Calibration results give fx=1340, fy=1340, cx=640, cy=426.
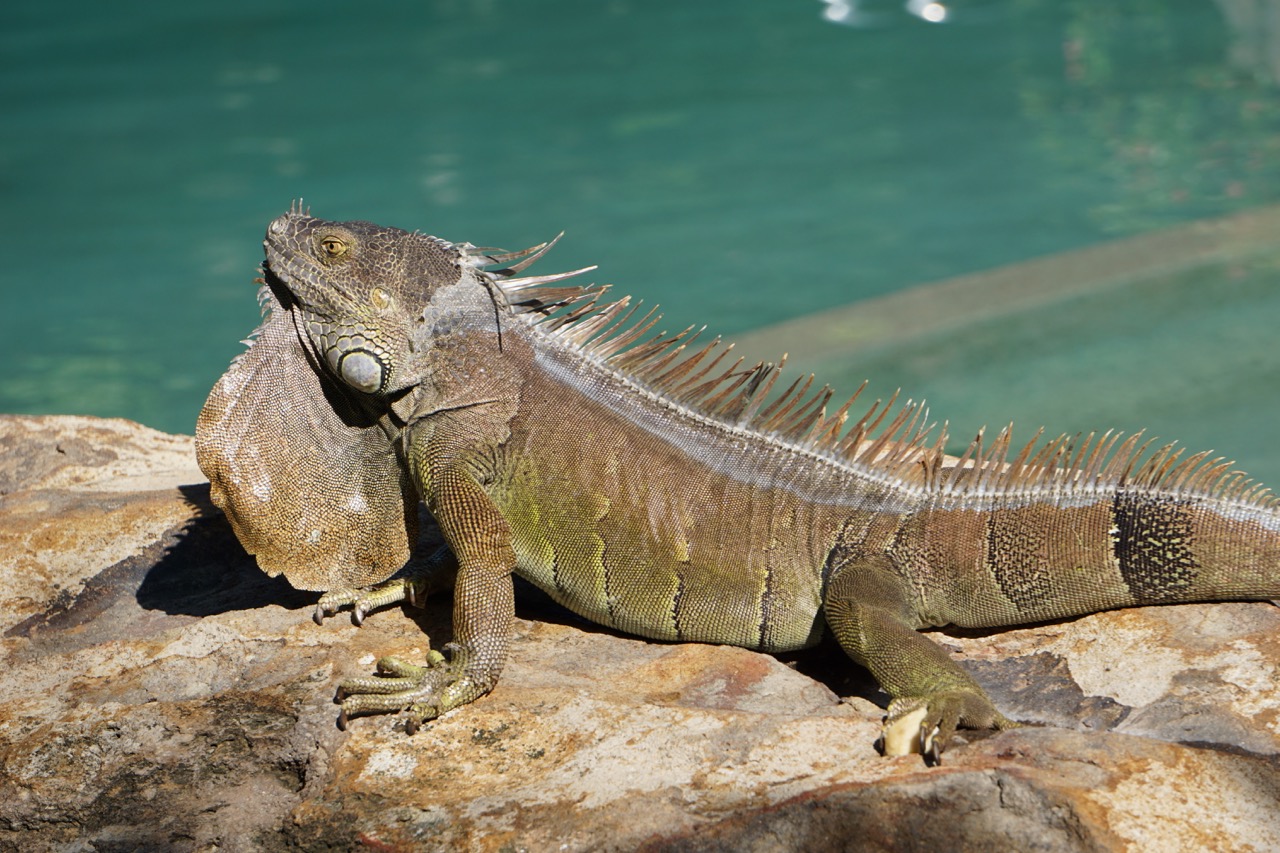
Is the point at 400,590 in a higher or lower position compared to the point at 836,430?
lower

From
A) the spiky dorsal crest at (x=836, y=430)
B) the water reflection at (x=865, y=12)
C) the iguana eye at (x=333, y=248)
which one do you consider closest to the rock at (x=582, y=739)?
the spiky dorsal crest at (x=836, y=430)

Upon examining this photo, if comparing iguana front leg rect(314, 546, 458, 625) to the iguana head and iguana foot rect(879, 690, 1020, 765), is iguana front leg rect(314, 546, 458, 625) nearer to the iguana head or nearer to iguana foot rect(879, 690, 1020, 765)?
the iguana head

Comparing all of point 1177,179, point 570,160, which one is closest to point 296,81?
point 570,160

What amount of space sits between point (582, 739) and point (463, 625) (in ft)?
1.61

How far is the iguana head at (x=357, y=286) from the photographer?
11.6ft

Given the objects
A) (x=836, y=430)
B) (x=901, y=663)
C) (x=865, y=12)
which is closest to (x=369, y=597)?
(x=836, y=430)

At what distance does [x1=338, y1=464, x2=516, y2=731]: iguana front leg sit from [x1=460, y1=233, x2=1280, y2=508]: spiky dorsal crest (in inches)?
21.7

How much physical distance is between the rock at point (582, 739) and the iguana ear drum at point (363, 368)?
2.26 feet

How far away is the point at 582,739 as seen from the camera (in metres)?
3.03

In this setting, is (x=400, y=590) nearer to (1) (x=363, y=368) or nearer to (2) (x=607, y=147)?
(1) (x=363, y=368)

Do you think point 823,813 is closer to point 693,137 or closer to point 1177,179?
point 1177,179

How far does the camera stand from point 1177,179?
36.9ft

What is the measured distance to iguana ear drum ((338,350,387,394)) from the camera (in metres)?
3.52

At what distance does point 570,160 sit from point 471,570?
31.4 ft
